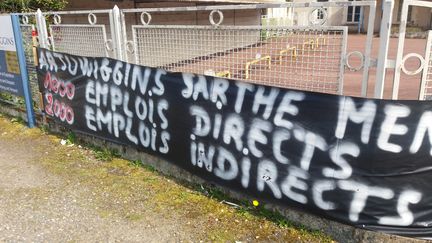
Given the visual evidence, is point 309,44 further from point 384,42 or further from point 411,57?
point 411,57

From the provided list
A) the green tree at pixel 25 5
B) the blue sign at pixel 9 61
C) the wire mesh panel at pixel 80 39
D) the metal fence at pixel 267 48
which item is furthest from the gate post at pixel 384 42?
the green tree at pixel 25 5

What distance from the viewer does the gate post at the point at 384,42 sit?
9.43 feet

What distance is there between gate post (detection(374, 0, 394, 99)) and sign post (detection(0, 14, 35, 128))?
5.57 m

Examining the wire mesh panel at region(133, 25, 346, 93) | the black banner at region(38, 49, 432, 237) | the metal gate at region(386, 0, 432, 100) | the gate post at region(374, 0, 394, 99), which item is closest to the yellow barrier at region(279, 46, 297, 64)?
the wire mesh panel at region(133, 25, 346, 93)

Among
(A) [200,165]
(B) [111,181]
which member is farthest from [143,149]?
(A) [200,165]

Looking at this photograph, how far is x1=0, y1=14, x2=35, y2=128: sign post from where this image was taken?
20.4 ft

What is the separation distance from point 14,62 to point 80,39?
5.37ft

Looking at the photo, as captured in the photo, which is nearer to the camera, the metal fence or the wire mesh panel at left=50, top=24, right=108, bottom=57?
the metal fence

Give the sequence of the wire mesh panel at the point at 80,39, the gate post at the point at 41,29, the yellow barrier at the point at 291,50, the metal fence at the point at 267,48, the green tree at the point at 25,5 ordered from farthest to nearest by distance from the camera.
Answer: the green tree at the point at 25,5, the gate post at the point at 41,29, the wire mesh panel at the point at 80,39, the yellow barrier at the point at 291,50, the metal fence at the point at 267,48

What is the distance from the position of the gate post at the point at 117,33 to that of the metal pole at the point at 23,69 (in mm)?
2194

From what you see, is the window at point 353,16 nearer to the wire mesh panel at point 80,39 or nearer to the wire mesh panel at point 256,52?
the wire mesh panel at point 80,39

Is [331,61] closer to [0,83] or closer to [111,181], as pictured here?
[111,181]

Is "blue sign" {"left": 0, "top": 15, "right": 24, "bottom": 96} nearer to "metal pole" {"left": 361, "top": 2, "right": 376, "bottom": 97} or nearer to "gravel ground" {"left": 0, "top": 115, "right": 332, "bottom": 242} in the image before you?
"gravel ground" {"left": 0, "top": 115, "right": 332, "bottom": 242}

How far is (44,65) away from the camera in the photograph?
6.04 m
